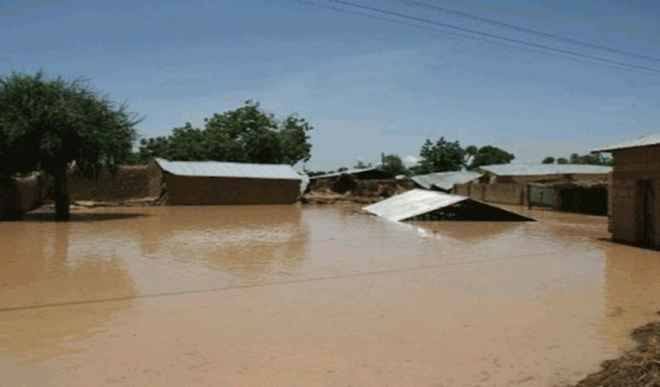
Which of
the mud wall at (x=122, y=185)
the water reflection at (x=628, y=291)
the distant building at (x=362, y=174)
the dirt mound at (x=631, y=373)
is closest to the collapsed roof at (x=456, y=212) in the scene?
the water reflection at (x=628, y=291)

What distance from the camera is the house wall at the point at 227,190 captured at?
30750 mm

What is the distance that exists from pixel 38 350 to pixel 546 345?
502 centimetres

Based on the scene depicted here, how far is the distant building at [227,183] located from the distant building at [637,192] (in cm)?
2172

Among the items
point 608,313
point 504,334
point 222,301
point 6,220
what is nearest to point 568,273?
point 608,313

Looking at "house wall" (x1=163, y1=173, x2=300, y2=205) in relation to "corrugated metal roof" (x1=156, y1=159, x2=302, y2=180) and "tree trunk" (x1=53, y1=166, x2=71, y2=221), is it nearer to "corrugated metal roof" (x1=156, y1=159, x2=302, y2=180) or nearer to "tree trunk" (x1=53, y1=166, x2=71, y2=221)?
"corrugated metal roof" (x1=156, y1=159, x2=302, y2=180)

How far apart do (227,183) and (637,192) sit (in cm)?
2275

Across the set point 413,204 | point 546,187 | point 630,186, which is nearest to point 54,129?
point 413,204

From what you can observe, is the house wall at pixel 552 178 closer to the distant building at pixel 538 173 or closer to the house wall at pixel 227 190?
the distant building at pixel 538 173

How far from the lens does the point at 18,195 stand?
21906mm

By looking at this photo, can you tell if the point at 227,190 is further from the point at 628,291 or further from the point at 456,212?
the point at 628,291

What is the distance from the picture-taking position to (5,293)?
7.82 metres

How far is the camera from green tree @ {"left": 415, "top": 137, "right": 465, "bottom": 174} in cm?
5956

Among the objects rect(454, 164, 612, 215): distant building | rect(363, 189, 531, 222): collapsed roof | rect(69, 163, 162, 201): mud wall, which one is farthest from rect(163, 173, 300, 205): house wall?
rect(363, 189, 531, 222): collapsed roof

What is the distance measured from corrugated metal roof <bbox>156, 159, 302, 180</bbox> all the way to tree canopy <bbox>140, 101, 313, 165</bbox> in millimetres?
10358
